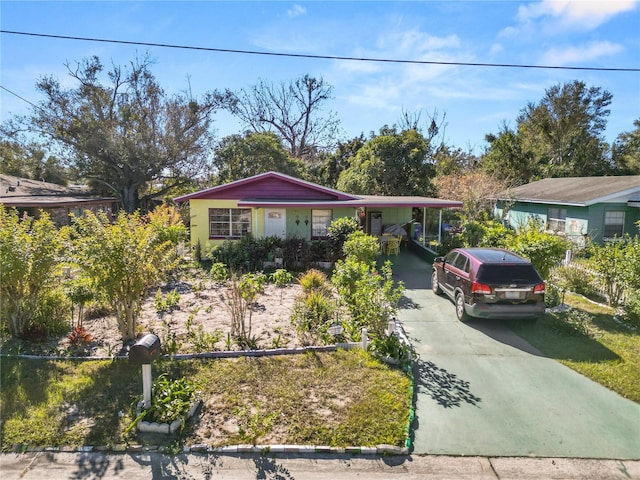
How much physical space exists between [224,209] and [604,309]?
14.5 m

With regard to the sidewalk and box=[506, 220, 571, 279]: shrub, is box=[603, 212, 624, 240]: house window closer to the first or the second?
box=[506, 220, 571, 279]: shrub

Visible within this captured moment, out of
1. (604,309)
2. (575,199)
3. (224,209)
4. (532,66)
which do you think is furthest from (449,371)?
(575,199)

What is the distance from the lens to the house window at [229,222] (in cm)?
1778

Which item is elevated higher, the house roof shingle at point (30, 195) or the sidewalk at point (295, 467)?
the house roof shingle at point (30, 195)

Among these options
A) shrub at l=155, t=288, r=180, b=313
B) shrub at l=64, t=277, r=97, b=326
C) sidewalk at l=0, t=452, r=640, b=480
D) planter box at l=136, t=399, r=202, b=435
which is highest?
shrub at l=64, t=277, r=97, b=326

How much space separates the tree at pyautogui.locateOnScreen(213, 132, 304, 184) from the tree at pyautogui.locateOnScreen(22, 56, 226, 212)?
144 inches

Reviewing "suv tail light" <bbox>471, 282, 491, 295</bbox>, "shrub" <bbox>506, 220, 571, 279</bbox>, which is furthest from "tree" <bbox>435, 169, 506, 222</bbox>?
"suv tail light" <bbox>471, 282, 491, 295</bbox>

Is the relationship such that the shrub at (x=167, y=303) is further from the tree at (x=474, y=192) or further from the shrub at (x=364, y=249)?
the tree at (x=474, y=192)

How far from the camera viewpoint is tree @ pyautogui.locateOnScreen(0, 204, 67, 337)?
7109 millimetres

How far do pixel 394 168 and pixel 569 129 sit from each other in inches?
964

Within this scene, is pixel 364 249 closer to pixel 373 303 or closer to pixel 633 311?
pixel 373 303

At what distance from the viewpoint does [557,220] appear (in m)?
20.8

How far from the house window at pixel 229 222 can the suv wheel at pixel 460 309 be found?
10855 mm

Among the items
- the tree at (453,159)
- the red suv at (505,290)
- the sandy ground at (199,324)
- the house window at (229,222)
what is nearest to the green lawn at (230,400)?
the sandy ground at (199,324)
